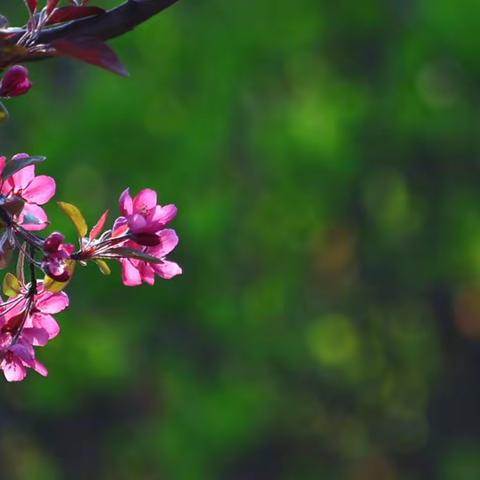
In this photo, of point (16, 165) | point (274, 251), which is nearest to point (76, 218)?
point (16, 165)

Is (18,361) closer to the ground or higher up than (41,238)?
closer to the ground

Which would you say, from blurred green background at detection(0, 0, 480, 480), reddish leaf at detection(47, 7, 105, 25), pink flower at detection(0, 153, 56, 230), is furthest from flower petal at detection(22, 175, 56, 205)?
blurred green background at detection(0, 0, 480, 480)

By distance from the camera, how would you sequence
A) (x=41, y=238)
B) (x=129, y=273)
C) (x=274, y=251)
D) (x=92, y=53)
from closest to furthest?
(x=92, y=53)
(x=41, y=238)
(x=129, y=273)
(x=274, y=251)

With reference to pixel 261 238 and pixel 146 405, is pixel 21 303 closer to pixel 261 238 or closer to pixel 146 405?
pixel 261 238

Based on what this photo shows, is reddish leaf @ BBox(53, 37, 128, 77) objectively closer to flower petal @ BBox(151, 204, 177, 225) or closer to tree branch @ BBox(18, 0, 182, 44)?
tree branch @ BBox(18, 0, 182, 44)

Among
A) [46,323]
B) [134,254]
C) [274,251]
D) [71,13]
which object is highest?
[71,13]

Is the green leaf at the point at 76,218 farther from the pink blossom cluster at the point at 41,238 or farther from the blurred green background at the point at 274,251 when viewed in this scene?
the blurred green background at the point at 274,251

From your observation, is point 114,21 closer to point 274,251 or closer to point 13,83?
point 13,83
